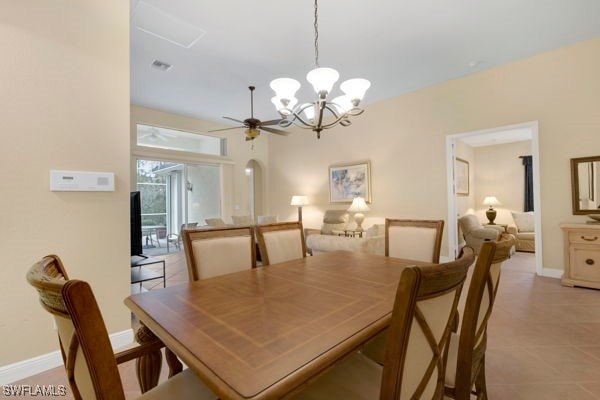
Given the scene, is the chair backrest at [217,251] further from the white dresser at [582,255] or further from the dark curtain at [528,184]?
the dark curtain at [528,184]

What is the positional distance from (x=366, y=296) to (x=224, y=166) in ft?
19.6

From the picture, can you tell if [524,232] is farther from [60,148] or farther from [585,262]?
[60,148]

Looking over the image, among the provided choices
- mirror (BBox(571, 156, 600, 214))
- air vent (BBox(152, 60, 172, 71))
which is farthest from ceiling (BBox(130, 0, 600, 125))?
mirror (BBox(571, 156, 600, 214))

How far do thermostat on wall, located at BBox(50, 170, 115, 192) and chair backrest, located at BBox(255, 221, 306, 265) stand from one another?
1195 millimetres

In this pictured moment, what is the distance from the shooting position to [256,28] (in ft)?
9.71

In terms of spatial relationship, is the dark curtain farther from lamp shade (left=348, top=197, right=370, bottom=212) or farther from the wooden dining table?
the wooden dining table

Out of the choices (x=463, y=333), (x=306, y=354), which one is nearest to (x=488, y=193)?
(x=463, y=333)

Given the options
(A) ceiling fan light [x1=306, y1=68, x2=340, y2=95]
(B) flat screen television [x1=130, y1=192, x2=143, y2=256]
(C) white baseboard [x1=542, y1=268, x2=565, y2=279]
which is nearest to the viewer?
(A) ceiling fan light [x1=306, y1=68, x2=340, y2=95]

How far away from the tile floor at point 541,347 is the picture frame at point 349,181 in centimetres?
289

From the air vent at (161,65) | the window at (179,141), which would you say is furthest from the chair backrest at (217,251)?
the window at (179,141)

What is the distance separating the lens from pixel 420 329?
67cm

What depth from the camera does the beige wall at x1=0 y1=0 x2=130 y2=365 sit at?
166 centimetres

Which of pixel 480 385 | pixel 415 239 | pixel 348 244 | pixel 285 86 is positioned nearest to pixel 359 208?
pixel 348 244

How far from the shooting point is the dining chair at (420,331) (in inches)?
23.8
